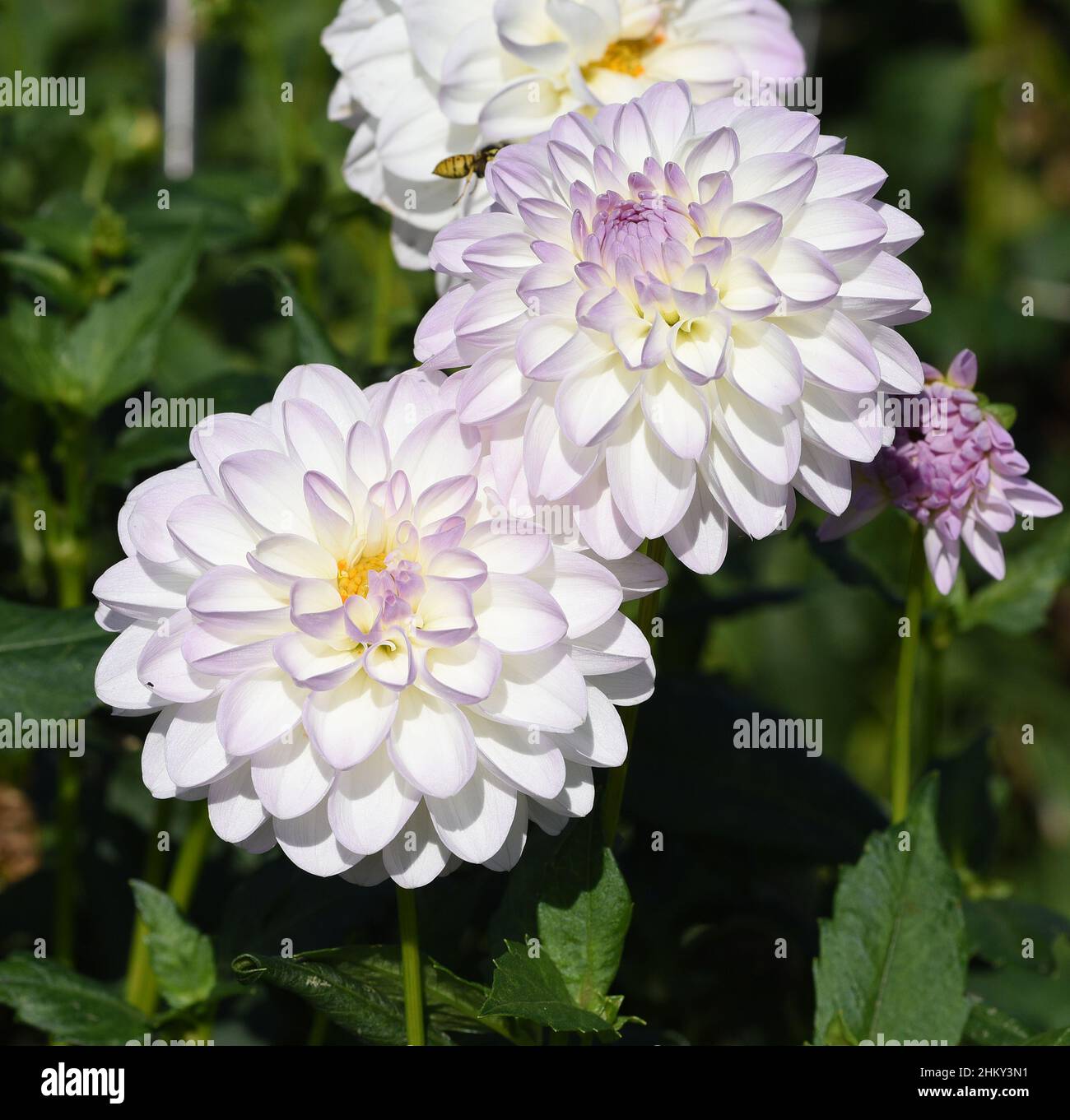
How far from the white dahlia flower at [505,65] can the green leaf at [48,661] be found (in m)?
0.39

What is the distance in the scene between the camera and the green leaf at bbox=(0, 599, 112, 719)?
919 millimetres

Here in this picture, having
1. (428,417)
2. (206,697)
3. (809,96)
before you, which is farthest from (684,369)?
(809,96)

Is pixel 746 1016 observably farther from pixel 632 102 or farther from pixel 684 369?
pixel 632 102

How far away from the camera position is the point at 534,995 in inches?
30.4

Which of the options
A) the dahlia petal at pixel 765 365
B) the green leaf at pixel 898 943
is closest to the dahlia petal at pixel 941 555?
the green leaf at pixel 898 943

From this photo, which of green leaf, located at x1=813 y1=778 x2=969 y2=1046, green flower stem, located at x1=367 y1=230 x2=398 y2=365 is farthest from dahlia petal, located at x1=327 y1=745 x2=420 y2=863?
green flower stem, located at x1=367 y1=230 x2=398 y2=365

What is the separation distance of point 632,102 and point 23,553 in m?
0.86

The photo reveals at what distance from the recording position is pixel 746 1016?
3.77ft

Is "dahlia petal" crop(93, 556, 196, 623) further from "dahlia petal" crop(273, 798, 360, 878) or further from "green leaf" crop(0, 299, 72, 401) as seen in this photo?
"green leaf" crop(0, 299, 72, 401)

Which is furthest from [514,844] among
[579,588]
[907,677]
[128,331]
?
[128,331]

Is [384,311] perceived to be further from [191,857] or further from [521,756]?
[521,756]

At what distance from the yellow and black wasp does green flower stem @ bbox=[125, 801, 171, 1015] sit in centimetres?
60
